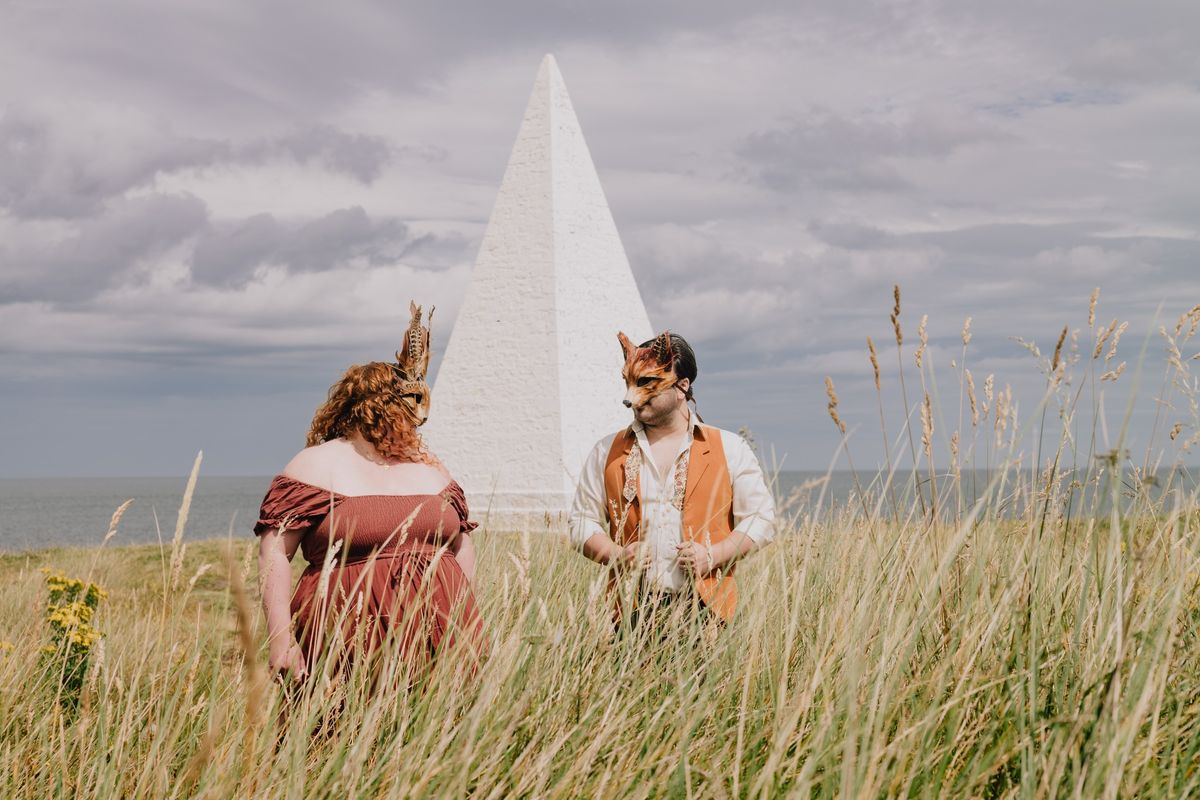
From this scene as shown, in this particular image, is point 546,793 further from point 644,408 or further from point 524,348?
point 524,348

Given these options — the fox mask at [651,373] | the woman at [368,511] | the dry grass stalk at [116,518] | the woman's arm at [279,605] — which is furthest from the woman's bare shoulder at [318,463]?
the fox mask at [651,373]

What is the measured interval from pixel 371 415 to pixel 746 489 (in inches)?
50.6

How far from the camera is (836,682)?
6.28 feet

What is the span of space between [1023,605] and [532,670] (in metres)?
1.13


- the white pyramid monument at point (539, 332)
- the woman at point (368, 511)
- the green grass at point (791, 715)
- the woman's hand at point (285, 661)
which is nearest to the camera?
the green grass at point (791, 715)

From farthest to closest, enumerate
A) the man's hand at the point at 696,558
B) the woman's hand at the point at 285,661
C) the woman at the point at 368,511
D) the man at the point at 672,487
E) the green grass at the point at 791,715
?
the man at the point at 672,487, the man's hand at the point at 696,558, the woman at the point at 368,511, the woman's hand at the point at 285,661, the green grass at the point at 791,715

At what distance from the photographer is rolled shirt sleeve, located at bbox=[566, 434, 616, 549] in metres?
3.08

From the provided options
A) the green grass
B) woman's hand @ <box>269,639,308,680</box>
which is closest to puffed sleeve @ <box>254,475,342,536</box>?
woman's hand @ <box>269,639,308,680</box>

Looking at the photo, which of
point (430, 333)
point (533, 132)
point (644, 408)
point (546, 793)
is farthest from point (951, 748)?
point (533, 132)

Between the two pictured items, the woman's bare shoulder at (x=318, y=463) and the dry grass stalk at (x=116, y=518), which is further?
the woman's bare shoulder at (x=318, y=463)

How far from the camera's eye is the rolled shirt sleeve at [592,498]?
121 inches

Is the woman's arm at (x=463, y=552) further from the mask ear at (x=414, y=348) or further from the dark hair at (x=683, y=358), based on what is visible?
the dark hair at (x=683, y=358)

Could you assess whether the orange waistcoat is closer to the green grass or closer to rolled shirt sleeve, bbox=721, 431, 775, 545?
rolled shirt sleeve, bbox=721, 431, 775, 545

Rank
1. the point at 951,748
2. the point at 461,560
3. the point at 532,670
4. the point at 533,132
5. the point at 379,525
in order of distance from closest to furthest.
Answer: the point at 951,748 < the point at 532,670 < the point at 379,525 < the point at 461,560 < the point at 533,132
